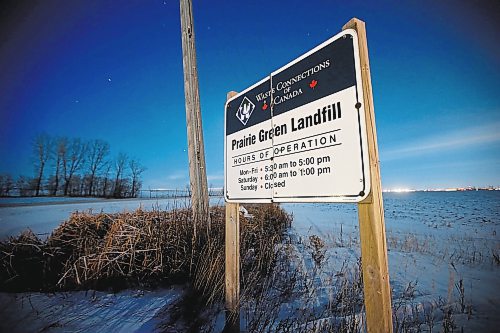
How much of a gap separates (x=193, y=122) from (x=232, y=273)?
8.29ft

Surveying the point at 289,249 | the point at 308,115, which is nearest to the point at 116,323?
the point at 308,115

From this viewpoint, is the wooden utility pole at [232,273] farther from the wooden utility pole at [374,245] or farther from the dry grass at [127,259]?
the wooden utility pole at [374,245]

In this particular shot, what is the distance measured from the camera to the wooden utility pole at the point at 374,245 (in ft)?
3.75

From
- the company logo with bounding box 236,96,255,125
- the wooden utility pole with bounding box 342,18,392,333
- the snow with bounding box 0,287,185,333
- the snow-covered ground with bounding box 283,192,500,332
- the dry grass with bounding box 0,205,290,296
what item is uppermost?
the company logo with bounding box 236,96,255,125

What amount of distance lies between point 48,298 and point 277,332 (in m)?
2.52

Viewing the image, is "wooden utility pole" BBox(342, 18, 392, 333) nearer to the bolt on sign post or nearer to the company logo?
the bolt on sign post

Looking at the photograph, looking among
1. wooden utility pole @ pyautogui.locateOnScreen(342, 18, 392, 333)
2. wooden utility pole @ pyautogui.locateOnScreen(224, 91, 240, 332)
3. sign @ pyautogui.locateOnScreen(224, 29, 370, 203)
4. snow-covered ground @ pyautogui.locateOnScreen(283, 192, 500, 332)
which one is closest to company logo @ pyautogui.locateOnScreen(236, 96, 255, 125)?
sign @ pyautogui.locateOnScreen(224, 29, 370, 203)

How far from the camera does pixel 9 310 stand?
86.5 inches

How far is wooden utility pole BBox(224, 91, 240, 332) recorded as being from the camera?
2124 mm

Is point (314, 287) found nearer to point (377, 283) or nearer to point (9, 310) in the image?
point (377, 283)

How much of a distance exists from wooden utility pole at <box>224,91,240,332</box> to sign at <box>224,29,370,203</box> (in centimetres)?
23

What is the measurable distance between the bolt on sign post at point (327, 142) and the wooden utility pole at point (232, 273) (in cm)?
33

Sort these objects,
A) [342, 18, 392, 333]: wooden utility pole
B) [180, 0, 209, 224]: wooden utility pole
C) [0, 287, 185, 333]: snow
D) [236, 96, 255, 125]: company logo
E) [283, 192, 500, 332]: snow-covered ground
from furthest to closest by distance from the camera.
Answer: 1. [180, 0, 209, 224]: wooden utility pole
2. [283, 192, 500, 332]: snow-covered ground
3. [236, 96, 255, 125]: company logo
4. [0, 287, 185, 333]: snow
5. [342, 18, 392, 333]: wooden utility pole

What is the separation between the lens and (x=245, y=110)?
2248mm
